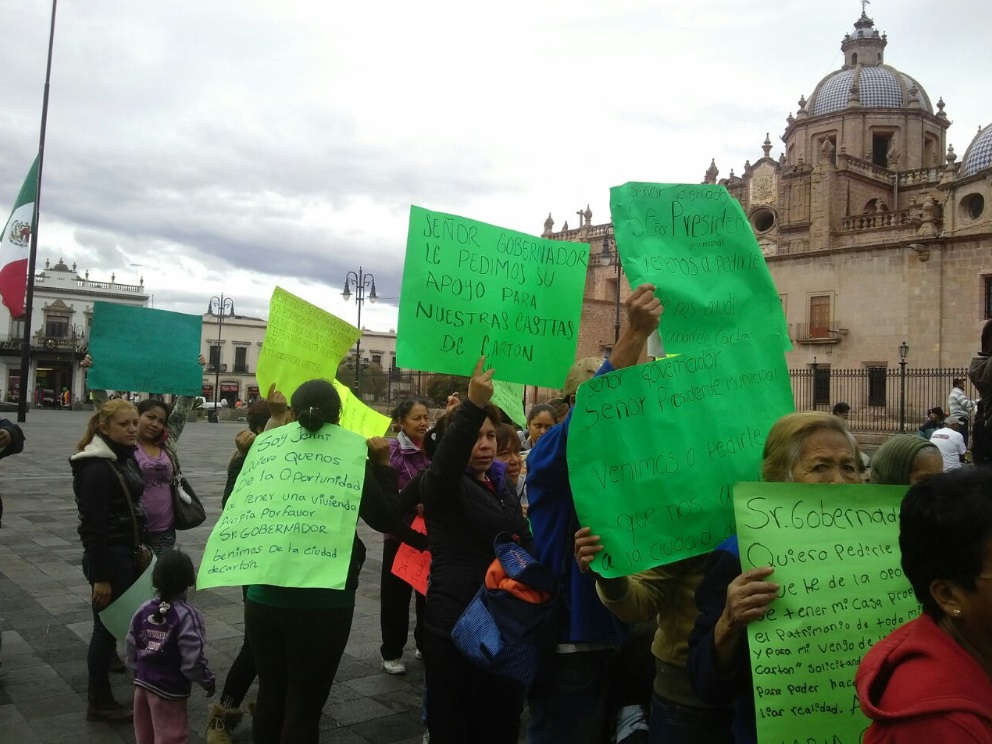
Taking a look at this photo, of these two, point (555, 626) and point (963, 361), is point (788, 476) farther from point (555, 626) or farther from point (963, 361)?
point (963, 361)

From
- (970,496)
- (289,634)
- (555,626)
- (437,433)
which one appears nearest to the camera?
(970,496)

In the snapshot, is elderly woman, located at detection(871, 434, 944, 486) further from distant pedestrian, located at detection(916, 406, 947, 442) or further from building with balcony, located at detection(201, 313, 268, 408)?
building with balcony, located at detection(201, 313, 268, 408)

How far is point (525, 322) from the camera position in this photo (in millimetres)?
3387

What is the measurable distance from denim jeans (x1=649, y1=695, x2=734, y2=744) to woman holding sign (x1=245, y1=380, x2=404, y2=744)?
146 centimetres

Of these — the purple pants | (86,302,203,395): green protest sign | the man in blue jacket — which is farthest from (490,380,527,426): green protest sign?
(86,302,203,395): green protest sign

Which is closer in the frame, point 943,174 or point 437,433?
point 437,433

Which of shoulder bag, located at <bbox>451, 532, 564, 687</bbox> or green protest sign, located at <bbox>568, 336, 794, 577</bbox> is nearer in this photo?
green protest sign, located at <bbox>568, 336, 794, 577</bbox>

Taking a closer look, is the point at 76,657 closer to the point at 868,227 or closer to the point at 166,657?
the point at 166,657

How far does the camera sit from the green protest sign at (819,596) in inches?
74.7

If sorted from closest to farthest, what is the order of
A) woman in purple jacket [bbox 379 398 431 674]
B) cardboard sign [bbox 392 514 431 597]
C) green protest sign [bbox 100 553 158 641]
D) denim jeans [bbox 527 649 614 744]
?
denim jeans [bbox 527 649 614 744]
green protest sign [bbox 100 553 158 641]
cardboard sign [bbox 392 514 431 597]
woman in purple jacket [bbox 379 398 431 674]

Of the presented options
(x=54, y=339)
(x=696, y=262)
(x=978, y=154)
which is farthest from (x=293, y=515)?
(x=54, y=339)

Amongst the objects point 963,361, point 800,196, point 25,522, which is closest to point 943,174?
point 800,196

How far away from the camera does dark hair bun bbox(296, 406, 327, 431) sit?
3320 mm

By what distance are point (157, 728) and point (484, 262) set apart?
2.54 m
